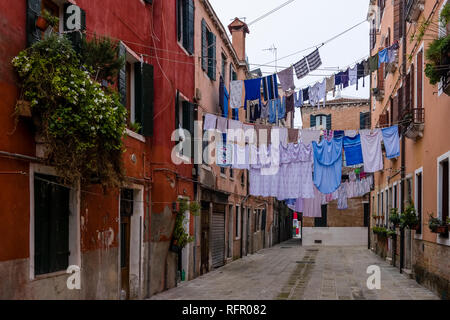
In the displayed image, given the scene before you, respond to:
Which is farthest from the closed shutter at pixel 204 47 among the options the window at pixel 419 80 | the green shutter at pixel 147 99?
the window at pixel 419 80

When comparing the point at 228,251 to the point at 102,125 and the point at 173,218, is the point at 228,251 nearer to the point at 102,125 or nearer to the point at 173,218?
the point at 173,218

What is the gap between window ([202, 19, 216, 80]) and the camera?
1602 cm

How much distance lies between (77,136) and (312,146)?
36.2ft

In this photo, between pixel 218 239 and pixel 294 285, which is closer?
pixel 294 285

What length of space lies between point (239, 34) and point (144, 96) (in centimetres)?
1540

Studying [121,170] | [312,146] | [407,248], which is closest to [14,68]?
[121,170]

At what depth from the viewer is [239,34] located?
81.0 feet

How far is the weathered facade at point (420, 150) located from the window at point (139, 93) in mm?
5533

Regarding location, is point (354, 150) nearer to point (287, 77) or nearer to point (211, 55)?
point (287, 77)

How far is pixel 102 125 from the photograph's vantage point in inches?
259

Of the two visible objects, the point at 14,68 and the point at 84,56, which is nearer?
the point at 14,68

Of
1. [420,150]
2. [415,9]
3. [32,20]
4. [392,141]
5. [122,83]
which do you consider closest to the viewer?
[32,20]

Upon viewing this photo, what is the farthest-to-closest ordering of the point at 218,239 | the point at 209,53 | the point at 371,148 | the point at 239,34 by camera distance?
the point at 239,34 → the point at 218,239 → the point at 209,53 → the point at 371,148

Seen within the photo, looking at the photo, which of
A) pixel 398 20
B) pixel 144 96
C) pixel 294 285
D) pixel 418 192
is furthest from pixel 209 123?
pixel 398 20
